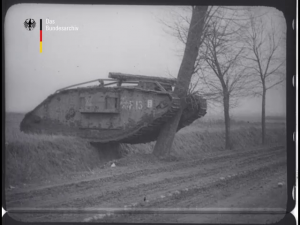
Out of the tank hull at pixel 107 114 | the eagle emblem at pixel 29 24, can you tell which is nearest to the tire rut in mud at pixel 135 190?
the tank hull at pixel 107 114

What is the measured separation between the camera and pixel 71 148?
343 inches

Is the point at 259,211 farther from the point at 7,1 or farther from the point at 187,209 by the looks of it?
the point at 7,1

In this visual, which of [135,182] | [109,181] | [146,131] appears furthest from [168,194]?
[146,131]

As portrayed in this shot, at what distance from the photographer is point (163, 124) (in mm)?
9688

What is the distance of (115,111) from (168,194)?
5.31 m

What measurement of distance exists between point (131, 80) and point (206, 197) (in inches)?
217

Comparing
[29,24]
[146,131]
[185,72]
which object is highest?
[29,24]

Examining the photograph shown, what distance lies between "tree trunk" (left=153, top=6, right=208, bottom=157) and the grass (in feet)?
1.55

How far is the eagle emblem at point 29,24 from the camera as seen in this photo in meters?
5.04

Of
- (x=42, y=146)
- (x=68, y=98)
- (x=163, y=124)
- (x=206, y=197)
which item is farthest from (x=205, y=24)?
(x=68, y=98)

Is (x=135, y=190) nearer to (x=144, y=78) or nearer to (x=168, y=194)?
(x=168, y=194)

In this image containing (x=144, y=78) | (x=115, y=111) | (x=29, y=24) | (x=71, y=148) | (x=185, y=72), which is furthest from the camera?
(x=115, y=111)

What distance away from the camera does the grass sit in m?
→ 5.87

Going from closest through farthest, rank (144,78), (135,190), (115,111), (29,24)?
Result: (29,24)
(135,190)
(144,78)
(115,111)
